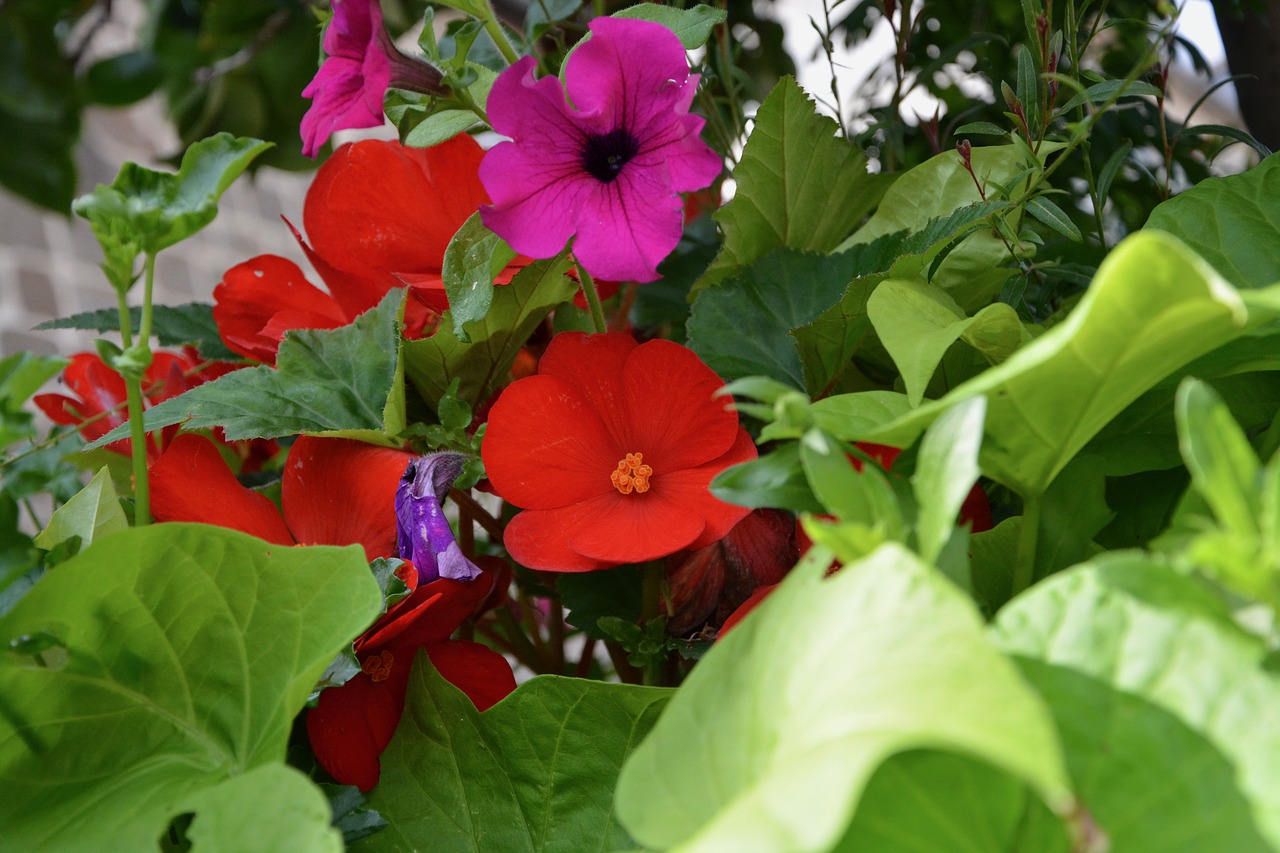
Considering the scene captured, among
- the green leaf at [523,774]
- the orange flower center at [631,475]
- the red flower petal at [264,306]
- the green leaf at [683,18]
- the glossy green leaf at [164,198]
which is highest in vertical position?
the glossy green leaf at [164,198]

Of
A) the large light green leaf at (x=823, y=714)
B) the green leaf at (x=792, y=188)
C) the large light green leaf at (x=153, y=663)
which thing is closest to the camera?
the large light green leaf at (x=823, y=714)

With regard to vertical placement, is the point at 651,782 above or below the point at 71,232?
above

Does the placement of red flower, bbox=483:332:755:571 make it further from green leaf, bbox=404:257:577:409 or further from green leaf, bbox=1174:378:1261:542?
green leaf, bbox=1174:378:1261:542

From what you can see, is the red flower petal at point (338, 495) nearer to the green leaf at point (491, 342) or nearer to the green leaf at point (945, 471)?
the green leaf at point (491, 342)

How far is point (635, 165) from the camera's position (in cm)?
31

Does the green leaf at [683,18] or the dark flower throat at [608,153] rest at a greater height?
the green leaf at [683,18]

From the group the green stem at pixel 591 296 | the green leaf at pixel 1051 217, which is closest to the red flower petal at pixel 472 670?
the green stem at pixel 591 296

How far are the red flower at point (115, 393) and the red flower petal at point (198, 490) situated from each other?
0.27 ft

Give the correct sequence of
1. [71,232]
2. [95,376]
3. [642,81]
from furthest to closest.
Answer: [71,232] < [95,376] < [642,81]

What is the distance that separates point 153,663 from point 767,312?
21cm

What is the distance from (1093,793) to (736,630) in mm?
67

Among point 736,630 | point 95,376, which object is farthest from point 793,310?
point 95,376

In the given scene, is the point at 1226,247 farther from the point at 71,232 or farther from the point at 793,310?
the point at 71,232

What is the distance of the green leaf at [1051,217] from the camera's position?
304 millimetres
